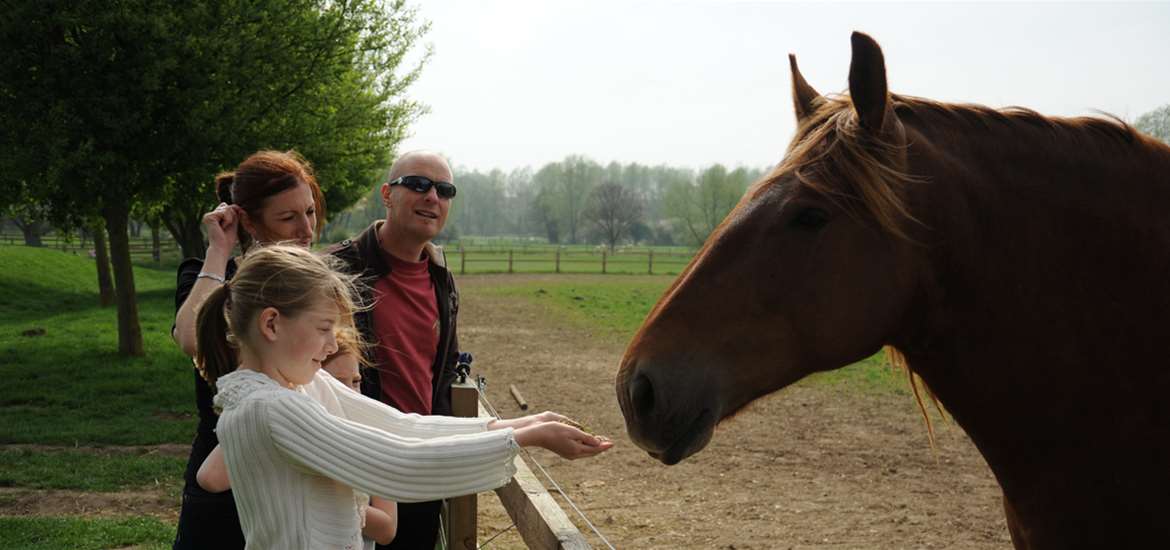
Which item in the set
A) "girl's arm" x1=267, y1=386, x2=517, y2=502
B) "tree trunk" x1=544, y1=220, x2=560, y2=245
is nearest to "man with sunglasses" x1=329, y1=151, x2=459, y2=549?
"girl's arm" x1=267, y1=386, x2=517, y2=502

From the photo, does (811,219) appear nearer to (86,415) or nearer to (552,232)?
(86,415)

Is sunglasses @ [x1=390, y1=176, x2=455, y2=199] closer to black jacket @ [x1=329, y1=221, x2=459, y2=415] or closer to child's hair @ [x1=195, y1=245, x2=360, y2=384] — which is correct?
black jacket @ [x1=329, y1=221, x2=459, y2=415]

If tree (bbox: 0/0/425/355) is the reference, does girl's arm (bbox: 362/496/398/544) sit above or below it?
below

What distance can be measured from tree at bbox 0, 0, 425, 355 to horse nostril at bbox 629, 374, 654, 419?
908 centimetres

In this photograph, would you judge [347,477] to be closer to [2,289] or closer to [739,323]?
[739,323]

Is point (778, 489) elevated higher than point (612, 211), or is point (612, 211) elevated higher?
point (612, 211)

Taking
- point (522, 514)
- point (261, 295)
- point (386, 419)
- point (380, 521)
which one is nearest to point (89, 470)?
point (522, 514)

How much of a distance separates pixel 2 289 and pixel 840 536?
20.6 metres

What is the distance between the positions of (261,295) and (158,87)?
8958 millimetres

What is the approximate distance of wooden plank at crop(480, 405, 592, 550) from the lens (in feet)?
9.81

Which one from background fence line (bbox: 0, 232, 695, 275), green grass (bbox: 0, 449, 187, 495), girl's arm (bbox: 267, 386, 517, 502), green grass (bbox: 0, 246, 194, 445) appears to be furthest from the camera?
background fence line (bbox: 0, 232, 695, 275)

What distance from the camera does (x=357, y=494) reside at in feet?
6.99

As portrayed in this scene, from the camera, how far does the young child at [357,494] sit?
196 centimetres

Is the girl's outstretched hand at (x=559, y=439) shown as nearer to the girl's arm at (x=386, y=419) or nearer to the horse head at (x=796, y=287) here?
the horse head at (x=796, y=287)
